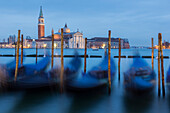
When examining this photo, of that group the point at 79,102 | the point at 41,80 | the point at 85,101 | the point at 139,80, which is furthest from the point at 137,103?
the point at 41,80

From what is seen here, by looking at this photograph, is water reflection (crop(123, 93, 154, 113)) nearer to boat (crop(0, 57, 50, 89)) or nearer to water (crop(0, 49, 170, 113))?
water (crop(0, 49, 170, 113))

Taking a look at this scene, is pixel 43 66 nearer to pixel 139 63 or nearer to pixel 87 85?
pixel 87 85

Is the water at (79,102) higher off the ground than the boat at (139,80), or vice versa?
the boat at (139,80)

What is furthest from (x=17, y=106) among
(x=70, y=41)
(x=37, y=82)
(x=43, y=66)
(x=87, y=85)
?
(x=70, y=41)

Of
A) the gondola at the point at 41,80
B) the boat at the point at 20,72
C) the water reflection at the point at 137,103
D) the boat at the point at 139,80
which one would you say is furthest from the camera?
the boat at the point at 20,72

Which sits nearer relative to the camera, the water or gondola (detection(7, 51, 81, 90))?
the water

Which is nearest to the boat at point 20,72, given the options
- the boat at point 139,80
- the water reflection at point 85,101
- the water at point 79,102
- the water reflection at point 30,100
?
the water at point 79,102

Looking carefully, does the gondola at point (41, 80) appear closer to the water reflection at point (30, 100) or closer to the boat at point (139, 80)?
the water reflection at point (30, 100)

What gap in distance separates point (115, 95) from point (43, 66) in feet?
9.51

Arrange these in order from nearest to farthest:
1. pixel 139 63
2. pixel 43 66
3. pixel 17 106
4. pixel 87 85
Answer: pixel 17 106, pixel 87 85, pixel 139 63, pixel 43 66

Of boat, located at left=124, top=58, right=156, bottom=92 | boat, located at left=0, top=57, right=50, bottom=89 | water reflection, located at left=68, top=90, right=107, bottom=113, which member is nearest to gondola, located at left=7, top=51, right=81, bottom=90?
boat, located at left=0, top=57, right=50, bottom=89

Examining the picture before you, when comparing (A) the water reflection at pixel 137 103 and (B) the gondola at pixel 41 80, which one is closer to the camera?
(A) the water reflection at pixel 137 103

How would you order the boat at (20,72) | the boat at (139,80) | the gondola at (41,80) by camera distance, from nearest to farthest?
the boat at (139,80)
the gondola at (41,80)
the boat at (20,72)

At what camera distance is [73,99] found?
6156 millimetres
